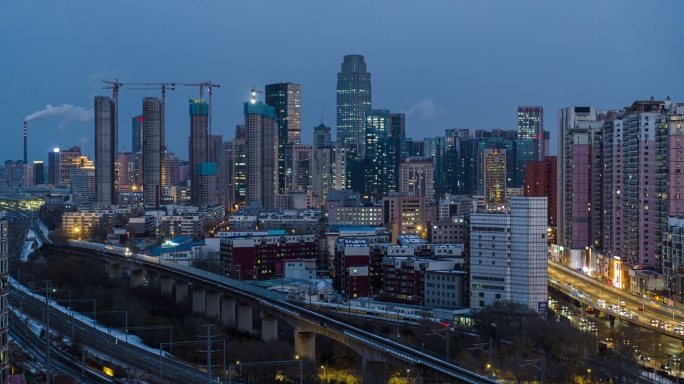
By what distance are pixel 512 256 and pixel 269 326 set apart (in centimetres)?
546

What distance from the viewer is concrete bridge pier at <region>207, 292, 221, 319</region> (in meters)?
23.9

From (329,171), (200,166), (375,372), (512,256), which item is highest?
(200,166)

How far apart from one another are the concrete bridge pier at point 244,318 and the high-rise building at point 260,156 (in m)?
41.3

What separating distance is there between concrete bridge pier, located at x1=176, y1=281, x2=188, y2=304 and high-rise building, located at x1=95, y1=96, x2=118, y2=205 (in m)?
36.0

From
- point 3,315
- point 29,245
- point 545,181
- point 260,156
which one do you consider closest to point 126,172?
point 260,156

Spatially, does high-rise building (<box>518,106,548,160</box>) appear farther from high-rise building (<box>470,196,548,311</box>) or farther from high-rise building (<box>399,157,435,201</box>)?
high-rise building (<box>470,196,548,311</box>)

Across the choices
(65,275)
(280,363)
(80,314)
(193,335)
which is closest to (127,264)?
(65,275)

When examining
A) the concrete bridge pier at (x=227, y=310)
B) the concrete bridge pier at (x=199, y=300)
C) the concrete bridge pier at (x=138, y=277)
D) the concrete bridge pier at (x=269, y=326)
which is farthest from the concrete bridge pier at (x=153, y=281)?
the concrete bridge pier at (x=269, y=326)

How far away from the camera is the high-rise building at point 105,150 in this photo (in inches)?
2434

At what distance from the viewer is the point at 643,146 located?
27266 mm

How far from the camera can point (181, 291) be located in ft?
86.7

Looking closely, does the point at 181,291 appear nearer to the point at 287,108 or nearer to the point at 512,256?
the point at 512,256

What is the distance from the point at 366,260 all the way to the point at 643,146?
8649 millimetres

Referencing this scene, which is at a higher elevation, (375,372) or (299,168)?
(299,168)
